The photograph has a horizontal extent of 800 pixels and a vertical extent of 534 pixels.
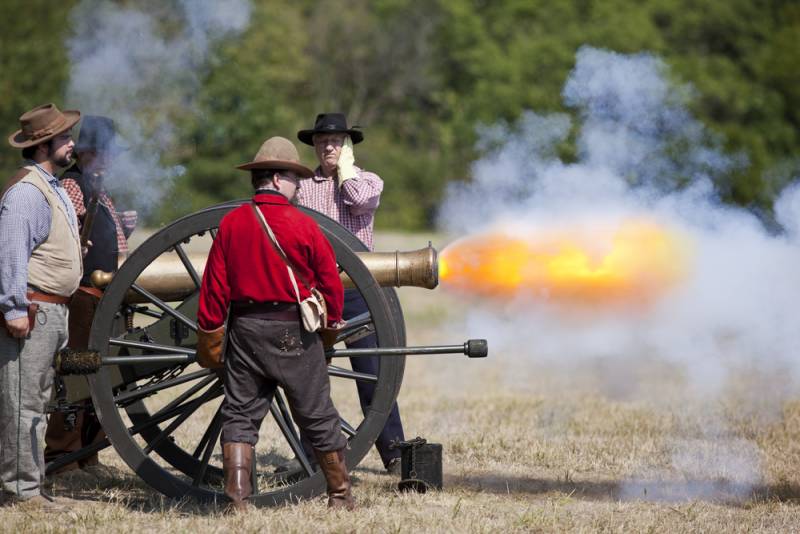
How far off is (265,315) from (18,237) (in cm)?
117

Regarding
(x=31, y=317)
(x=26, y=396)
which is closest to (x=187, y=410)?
(x=26, y=396)

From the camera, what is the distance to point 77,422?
21.6ft

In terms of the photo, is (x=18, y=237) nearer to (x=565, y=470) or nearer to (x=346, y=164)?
(x=346, y=164)

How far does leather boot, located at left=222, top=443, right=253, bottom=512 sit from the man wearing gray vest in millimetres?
955

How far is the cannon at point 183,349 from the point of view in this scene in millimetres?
5551

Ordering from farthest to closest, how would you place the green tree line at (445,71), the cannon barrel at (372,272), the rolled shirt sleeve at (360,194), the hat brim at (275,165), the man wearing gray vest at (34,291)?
the green tree line at (445,71)
the rolled shirt sleeve at (360,194)
the cannon barrel at (372,272)
the man wearing gray vest at (34,291)
the hat brim at (275,165)

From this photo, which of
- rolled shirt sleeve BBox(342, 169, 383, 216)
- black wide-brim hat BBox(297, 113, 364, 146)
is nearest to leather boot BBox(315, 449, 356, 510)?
rolled shirt sleeve BBox(342, 169, 383, 216)

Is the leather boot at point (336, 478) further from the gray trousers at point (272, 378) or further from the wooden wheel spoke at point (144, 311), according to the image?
the wooden wheel spoke at point (144, 311)

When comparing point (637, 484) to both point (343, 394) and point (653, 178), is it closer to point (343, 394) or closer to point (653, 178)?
point (343, 394)

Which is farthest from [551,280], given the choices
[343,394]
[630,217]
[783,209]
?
[343,394]

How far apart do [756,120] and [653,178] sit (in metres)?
28.2

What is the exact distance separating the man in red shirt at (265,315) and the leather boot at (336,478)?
19mm

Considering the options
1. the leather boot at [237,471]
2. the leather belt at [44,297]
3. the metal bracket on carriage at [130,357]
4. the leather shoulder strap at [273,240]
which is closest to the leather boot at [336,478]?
the leather boot at [237,471]

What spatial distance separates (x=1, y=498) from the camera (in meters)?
5.84
